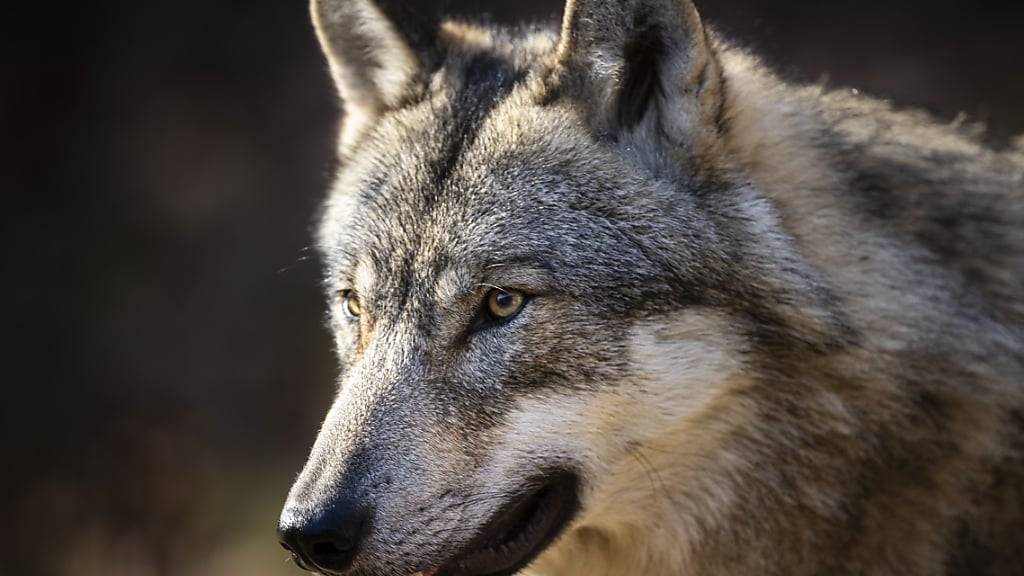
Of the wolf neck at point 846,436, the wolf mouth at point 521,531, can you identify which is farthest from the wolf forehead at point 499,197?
the wolf mouth at point 521,531

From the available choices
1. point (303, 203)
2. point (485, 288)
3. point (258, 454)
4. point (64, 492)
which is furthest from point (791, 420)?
point (303, 203)

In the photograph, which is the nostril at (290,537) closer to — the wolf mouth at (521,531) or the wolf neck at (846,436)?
the wolf mouth at (521,531)

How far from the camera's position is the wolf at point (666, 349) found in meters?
3.34

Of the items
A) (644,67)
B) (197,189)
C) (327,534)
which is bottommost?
(197,189)

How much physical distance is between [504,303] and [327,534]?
0.88 m

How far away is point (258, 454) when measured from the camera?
8867 mm

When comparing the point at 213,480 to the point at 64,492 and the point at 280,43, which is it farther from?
the point at 280,43

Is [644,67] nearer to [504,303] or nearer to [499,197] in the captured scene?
[499,197]

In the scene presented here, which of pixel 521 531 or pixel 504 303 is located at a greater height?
pixel 504 303

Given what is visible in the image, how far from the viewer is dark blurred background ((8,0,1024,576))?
353 inches

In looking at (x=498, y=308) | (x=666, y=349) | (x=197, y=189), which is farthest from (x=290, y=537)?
(x=197, y=189)

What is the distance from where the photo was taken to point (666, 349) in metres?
3.39

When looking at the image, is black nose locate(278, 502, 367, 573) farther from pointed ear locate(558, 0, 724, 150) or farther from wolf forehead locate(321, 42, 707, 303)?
pointed ear locate(558, 0, 724, 150)

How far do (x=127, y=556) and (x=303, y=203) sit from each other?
175 inches
